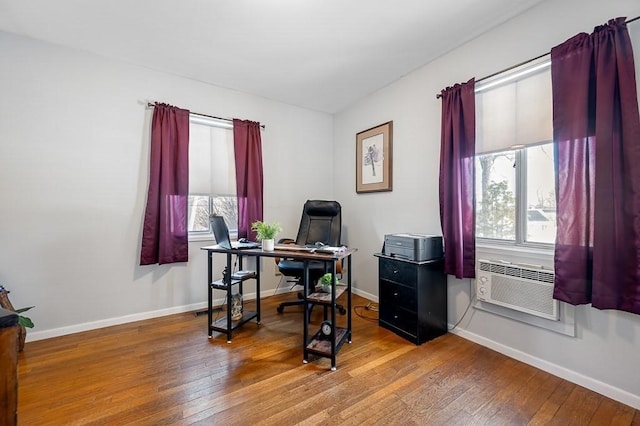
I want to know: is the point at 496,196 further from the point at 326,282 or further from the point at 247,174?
the point at 247,174

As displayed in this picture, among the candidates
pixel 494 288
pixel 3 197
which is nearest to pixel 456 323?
pixel 494 288

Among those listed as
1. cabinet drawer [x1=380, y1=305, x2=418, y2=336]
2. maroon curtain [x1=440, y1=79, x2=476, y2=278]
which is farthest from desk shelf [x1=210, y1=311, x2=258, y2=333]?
maroon curtain [x1=440, y1=79, x2=476, y2=278]

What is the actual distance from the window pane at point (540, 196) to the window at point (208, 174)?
3011 millimetres

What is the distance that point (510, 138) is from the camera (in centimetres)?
209

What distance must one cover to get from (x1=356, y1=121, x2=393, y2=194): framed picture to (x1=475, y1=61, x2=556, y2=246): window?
102cm

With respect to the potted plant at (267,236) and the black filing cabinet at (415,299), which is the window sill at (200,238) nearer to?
the potted plant at (267,236)

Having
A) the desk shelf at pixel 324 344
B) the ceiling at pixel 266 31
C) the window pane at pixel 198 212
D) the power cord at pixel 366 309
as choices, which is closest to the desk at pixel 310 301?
the desk shelf at pixel 324 344

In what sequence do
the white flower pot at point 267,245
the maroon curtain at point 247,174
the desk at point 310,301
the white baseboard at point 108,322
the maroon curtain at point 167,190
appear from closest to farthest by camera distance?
the desk at point 310,301, the white flower pot at point 267,245, the white baseboard at point 108,322, the maroon curtain at point 167,190, the maroon curtain at point 247,174

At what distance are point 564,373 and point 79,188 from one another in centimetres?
423

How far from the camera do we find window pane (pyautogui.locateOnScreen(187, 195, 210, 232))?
10.4 ft

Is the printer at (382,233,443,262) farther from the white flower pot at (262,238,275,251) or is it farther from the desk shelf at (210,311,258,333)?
the desk shelf at (210,311,258,333)

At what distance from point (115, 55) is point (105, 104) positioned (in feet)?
1.58

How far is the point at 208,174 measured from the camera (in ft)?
10.6

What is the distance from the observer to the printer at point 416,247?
232 centimetres
